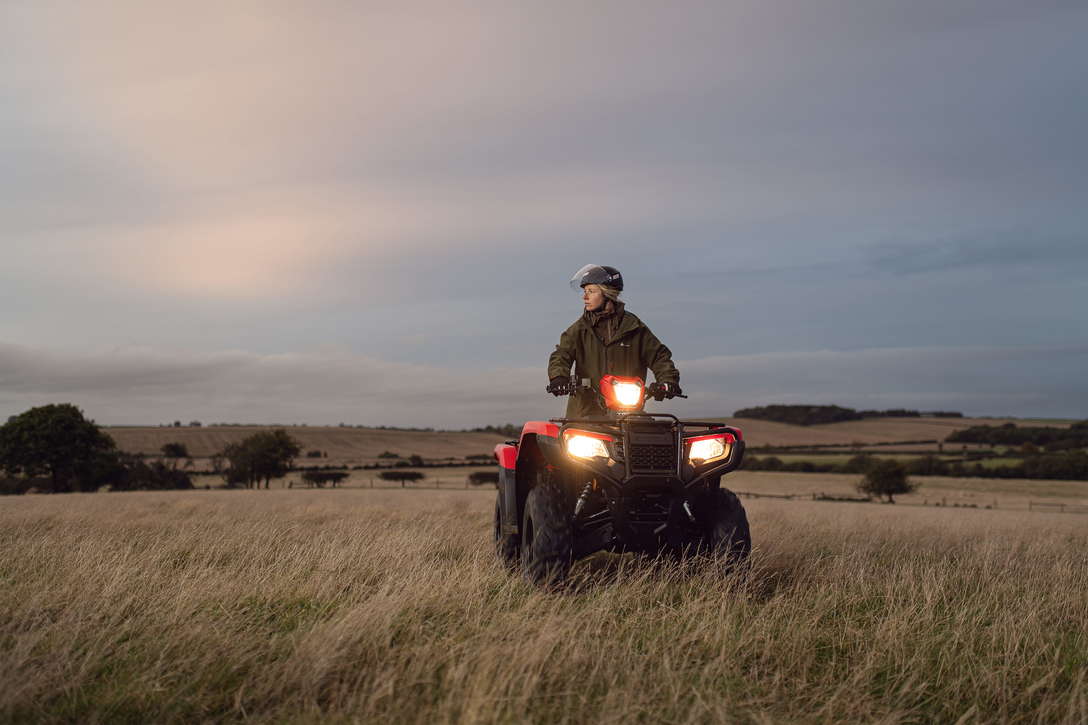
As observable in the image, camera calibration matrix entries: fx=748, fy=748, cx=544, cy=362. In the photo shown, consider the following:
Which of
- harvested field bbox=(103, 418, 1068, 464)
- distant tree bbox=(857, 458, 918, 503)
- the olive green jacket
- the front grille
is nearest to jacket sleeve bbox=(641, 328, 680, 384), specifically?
the olive green jacket

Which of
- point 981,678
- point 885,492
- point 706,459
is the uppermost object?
point 706,459

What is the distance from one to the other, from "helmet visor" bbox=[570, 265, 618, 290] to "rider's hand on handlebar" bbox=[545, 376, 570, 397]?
2.98 feet

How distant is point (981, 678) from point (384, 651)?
375cm

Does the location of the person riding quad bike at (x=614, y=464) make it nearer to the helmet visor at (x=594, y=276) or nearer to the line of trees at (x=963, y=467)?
the helmet visor at (x=594, y=276)

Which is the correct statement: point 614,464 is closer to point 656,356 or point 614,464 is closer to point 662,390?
point 662,390

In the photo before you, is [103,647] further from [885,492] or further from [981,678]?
[885,492]

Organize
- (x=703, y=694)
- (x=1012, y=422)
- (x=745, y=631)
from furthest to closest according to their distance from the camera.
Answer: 1. (x=1012, y=422)
2. (x=745, y=631)
3. (x=703, y=694)

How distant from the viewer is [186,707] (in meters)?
3.91

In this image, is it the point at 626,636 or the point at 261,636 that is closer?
the point at 261,636

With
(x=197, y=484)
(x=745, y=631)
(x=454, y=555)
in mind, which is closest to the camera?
(x=745, y=631)

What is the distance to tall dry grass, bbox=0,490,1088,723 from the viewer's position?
13.0 feet

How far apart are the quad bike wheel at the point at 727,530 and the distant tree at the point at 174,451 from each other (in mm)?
92712

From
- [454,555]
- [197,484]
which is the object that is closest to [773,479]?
[197,484]

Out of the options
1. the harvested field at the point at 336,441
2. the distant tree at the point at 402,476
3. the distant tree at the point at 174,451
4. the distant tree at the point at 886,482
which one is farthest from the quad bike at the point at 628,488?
the distant tree at the point at 174,451
